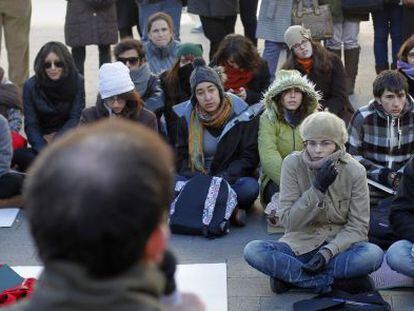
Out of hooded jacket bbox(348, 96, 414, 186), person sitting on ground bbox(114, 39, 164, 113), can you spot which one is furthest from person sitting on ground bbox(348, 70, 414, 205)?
person sitting on ground bbox(114, 39, 164, 113)

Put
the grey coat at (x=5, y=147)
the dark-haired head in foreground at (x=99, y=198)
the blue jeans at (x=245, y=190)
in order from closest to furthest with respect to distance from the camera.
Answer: the dark-haired head in foreground at (x=99, y=198), the blue jeans at (x=245, y=190), the grey coat at (x=5, y=147)

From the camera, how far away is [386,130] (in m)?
5.81

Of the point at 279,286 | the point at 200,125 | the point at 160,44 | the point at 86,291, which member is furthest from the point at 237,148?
the point at 86,291

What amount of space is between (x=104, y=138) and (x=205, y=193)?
168 inches

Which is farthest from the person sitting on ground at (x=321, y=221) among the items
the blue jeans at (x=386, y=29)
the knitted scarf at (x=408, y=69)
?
the blue jeans at (x=386, y=29)

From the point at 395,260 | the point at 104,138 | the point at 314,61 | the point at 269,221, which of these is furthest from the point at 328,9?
the point at 104,138

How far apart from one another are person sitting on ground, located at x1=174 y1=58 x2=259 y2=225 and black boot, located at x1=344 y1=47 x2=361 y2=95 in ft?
7.56

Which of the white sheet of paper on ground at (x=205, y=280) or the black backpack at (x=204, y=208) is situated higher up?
the black backpack at (x=204, y=208)

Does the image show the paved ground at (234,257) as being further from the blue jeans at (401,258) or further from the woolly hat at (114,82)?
the woolly hat at (114,82)

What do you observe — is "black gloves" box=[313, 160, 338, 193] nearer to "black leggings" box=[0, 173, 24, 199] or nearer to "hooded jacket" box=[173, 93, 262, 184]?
"hooded jacket" box=[173, 93, 262, 184]

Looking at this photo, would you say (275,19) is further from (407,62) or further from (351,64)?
(407,62)

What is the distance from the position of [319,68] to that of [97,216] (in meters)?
5.69

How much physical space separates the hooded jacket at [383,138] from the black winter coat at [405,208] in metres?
0.83

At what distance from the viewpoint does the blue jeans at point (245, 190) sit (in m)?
5.92
